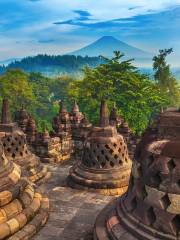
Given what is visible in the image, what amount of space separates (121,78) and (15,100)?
57.8 ft

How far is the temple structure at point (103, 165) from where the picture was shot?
11.4 metres

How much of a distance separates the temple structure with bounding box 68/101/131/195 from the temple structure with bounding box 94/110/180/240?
566 centimetres

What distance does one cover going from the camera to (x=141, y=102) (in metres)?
35.4

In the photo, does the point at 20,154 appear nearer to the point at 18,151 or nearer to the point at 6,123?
the point at 18,151

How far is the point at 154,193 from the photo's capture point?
505 centimetres

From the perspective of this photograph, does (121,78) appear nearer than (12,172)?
No

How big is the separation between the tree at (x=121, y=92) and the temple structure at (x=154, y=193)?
28514mm

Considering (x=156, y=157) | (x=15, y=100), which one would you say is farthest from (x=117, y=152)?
(x=15, y=100)

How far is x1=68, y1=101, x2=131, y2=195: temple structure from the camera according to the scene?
1135cm

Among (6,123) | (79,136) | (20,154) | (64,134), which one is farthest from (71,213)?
(79,136)

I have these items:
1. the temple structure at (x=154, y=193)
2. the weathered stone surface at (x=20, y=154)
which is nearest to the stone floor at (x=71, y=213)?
the weathered stone surface at (x=20, y=154)

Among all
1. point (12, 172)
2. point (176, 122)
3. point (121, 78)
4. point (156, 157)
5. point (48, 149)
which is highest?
point (121, 78)

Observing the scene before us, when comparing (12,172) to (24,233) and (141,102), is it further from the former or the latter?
(141,102)

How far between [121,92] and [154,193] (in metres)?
32.1
